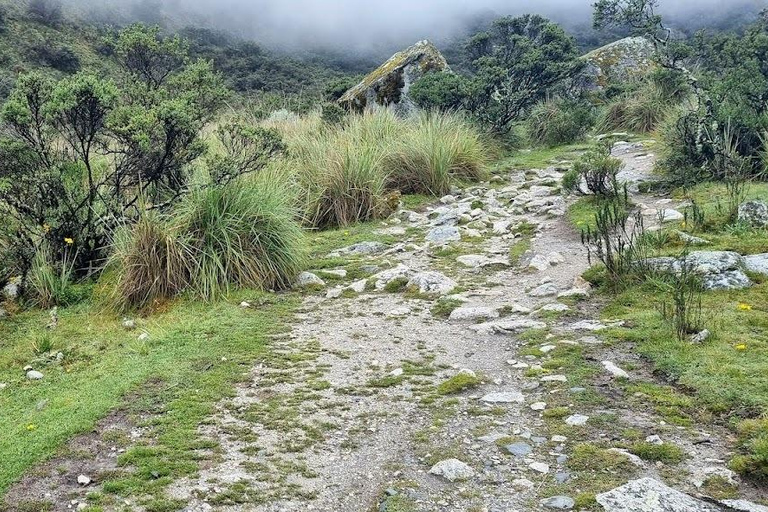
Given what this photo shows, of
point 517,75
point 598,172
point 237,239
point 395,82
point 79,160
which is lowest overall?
point 598,172

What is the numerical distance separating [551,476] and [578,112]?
51.2 feet

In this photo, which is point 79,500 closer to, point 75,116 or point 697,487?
point 697,487

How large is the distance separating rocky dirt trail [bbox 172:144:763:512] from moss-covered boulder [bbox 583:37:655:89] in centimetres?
1845

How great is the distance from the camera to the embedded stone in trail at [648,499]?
2695mm

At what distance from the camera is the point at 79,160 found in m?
7.77

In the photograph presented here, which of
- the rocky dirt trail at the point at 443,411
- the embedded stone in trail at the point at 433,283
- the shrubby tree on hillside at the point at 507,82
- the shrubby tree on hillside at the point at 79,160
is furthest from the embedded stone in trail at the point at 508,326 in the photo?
the shrubby tree on hillside at the point at 507,82

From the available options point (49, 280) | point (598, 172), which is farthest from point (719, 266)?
point (49, 280)

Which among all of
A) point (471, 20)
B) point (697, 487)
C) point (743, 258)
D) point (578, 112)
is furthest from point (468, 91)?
point (471, 20)

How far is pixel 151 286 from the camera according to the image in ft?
21.5

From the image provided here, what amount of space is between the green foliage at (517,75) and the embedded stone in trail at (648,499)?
46.1 feet

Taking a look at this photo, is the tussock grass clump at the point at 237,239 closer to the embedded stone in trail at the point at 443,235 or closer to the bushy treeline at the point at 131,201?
the bushy treeline at the point at 131,201

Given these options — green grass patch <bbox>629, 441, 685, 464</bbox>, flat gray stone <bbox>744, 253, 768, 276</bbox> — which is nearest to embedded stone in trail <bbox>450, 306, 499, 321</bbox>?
flat gray stone <bbox>744, 253, 768, 276</bbox>

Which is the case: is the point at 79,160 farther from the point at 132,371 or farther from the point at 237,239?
the point at 132,371

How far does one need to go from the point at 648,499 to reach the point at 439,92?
45.3ft
